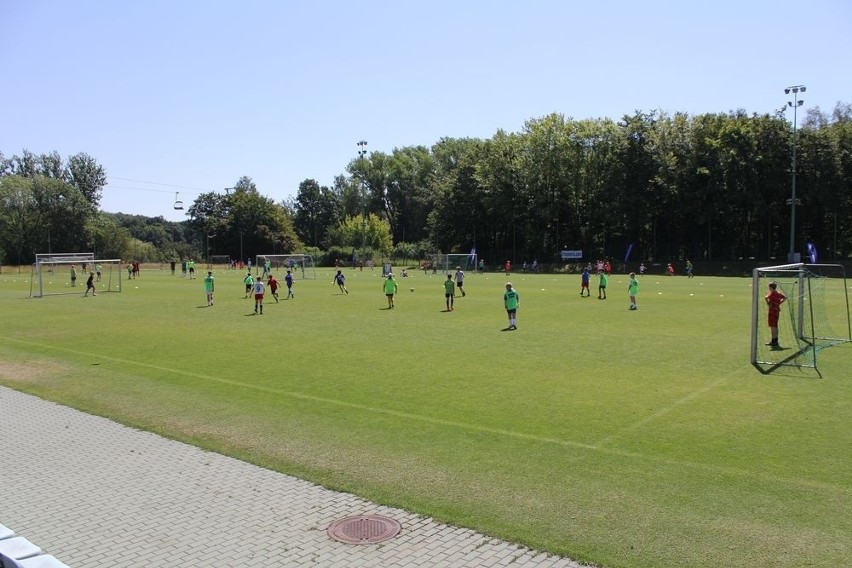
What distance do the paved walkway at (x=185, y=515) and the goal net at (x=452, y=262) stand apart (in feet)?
197

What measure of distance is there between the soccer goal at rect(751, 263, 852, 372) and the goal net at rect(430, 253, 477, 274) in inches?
1854

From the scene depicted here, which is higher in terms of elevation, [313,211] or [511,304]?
[313,211]

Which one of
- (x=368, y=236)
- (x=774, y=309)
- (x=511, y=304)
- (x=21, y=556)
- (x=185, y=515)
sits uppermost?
(x=368, y=236)

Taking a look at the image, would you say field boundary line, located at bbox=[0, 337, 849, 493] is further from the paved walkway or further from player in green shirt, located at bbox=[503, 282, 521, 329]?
player in green shirt, located at bbox=[503, 282, 521, 329]

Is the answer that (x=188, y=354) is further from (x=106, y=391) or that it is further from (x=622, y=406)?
(x=622, y=406)

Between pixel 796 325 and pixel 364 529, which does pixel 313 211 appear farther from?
pixel 364 529

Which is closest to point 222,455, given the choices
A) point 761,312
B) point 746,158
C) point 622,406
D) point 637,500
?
point 637,500

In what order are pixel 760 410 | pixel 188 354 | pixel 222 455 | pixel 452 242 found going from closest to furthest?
1. pixel 222 455
2. pixel 760 410
3. pixel 188 354
4. pixel 452 242

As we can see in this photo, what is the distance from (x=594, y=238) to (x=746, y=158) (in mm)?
19522

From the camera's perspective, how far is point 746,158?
60.6 m

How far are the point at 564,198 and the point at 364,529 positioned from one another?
241 ft

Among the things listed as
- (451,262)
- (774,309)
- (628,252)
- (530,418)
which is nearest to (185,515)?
(530,418)

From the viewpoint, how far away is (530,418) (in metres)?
9.84

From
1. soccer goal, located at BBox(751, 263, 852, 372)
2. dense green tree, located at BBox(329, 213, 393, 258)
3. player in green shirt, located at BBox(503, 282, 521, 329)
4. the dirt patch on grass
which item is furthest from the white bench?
dense green tree, located at BBox(329, 213, 393, 258)
